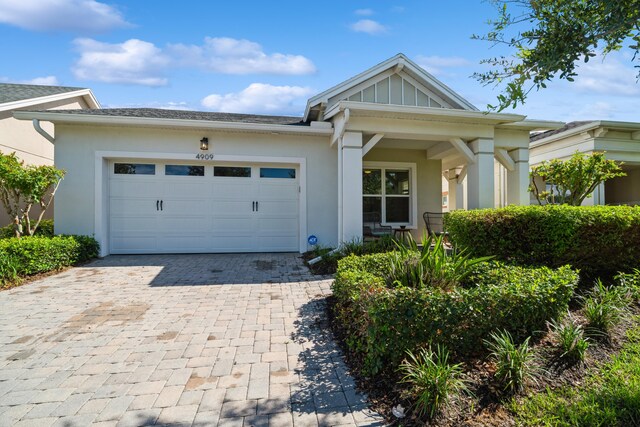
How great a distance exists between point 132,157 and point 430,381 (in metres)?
8.36

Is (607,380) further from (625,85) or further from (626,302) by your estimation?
(625,85)

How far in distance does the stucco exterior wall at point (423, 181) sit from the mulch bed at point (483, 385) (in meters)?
7.25

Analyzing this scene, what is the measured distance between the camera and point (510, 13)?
2.85 metres

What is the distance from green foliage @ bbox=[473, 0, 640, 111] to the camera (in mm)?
2344

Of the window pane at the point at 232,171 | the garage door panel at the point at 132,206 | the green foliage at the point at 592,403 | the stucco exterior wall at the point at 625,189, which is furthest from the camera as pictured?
the stucco exterior wall at the point at 625,189

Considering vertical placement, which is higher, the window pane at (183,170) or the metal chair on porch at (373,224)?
the window pane at (183,170)

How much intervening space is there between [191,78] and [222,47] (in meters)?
1.19

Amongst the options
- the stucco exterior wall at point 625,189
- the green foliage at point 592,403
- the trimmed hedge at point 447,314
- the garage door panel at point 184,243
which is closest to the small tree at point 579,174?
the trimmed hedge at point 447,314

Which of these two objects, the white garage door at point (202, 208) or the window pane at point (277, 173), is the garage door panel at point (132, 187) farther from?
the window pane at point (277, 173)

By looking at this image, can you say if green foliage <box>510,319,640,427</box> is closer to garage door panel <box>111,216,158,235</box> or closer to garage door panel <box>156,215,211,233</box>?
garage door panel <box>156,215,211,233</box>

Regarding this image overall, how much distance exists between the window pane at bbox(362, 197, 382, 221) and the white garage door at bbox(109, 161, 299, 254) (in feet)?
7.87

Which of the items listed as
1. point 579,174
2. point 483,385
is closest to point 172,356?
point 483,385

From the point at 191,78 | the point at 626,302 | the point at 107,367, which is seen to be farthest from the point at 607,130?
the point at 107,367

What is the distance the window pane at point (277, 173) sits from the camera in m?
8.52
